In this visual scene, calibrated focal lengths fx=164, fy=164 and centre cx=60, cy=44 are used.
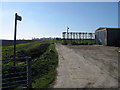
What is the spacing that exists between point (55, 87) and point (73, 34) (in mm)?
57177

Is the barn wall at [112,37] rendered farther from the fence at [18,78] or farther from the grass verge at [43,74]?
the fence at [18,78]

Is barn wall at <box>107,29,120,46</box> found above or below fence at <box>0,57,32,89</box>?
above

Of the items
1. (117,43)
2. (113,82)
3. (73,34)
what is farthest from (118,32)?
(113,82)

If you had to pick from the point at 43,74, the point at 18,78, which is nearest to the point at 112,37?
the point at 43,74

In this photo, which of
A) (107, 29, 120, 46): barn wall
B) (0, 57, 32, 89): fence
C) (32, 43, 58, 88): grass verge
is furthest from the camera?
(107, 29, 120, 46): barn wall

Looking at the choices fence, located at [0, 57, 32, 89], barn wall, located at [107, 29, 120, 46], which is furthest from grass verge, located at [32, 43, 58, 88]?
barn wall, located at [107, 29, 120, 46]

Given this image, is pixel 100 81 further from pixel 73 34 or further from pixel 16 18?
pixel 73 34

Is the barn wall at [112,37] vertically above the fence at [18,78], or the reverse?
the barn wall at [112,37]

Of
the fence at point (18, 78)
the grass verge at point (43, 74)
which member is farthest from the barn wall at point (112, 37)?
the fence at point (18, 78)

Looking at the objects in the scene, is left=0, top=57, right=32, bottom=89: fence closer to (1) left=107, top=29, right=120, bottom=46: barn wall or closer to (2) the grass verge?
(2) the grass verge

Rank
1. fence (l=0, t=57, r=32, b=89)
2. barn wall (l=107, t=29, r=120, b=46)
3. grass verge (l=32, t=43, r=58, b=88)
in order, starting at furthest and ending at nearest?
barn wall (l=107, t=29, r=120, b=46) < grass verge (l=32, t=43, r=58, b=88) < fence (l=0, t=57, r=32, b=89)

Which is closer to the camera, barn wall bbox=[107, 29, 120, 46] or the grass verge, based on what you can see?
the grass verge

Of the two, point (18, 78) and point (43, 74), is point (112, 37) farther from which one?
point (18, 78)

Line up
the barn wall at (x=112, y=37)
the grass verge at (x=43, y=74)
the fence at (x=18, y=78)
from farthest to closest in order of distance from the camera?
the barn wall at (x=112, y=37) → the grass verge at (x=43, y=74) → the fence at (x=18, y=78)
